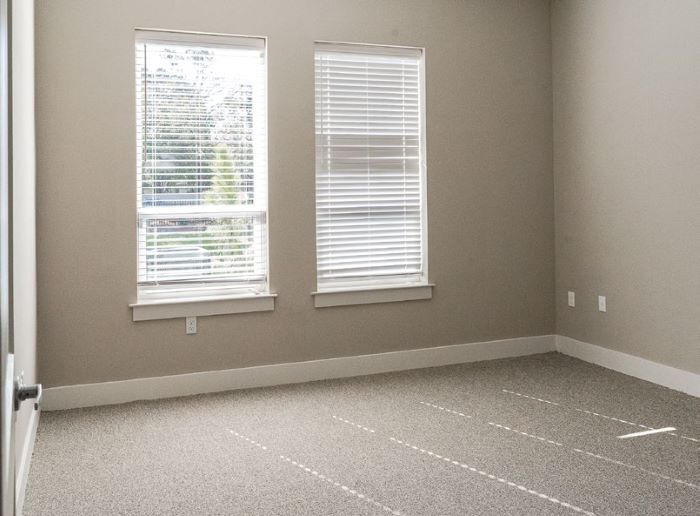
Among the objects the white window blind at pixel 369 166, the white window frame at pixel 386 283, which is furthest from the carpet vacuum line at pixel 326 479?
the white window blind at pixel 369 166

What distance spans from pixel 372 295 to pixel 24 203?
7.24 ft

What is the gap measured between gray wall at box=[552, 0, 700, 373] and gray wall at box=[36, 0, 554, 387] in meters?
0.20

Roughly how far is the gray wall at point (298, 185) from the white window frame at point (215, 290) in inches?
2.1

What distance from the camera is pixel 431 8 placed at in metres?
4.36

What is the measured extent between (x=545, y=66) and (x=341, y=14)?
1.59m

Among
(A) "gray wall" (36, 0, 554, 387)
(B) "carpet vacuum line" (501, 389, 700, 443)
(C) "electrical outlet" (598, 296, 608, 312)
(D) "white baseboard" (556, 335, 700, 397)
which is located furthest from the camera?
(C) "electrical outlet" (598, 296, 608, 312)

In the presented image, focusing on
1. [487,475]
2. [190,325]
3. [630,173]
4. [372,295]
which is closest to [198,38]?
[190,325]

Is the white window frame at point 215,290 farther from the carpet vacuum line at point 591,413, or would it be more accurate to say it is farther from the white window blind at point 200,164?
the carpet vacuum line at point 591,413

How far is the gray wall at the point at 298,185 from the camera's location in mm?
3559

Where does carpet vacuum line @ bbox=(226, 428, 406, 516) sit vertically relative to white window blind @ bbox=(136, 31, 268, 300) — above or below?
below

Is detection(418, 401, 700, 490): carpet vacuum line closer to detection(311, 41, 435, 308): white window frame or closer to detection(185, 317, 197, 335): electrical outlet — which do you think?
detection(311, 41, 435, 308): white window frame

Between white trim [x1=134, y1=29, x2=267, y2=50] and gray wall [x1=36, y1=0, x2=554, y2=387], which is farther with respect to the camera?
white trim [x1=134, y1=29, x2=267, y2=50]

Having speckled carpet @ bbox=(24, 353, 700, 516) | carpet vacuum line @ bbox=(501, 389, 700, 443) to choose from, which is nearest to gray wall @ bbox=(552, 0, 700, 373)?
speckled carpet @ bbox=(24, 353, 700, 516)

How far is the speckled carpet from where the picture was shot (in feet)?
7.78
